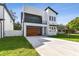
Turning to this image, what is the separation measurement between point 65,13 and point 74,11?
0.77 metres

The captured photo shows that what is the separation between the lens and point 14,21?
2466 centimetres

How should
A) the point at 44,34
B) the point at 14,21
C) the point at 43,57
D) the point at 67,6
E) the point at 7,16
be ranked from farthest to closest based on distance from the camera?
the point at 14,21 < the point at 7,16 < the point at 44,34 < the point at 67,6 < the point at 43,57

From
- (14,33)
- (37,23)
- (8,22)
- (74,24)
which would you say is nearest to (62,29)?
(74,24)

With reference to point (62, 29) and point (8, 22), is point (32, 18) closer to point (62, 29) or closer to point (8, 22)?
point (8, 22)

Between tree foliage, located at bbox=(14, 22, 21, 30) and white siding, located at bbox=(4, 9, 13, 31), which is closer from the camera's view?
tree foliage, located at bbox=(14, 22, 21, 30)

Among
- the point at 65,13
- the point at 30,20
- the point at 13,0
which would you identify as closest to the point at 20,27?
the point at 30,20

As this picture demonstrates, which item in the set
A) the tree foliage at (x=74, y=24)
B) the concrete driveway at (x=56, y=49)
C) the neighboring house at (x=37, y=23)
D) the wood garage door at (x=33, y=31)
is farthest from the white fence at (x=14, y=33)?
the concrete driveway at (x=56, y=49)

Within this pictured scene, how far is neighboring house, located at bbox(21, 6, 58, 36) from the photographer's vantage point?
2038 centimetres

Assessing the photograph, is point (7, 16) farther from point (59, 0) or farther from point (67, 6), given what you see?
point (59, 0)

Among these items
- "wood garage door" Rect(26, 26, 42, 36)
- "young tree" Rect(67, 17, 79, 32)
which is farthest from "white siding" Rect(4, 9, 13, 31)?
"young tree" Rect(67, 17, 79, 32)

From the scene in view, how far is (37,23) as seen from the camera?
23109 mm

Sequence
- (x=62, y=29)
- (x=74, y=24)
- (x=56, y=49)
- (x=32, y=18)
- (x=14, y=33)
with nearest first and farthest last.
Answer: (x=56, y=49)
(x=74, y=24)
(x=62, y=29)
(x=14, y=33)
(x=32, y=18)

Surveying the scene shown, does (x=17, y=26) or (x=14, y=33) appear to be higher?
(x=17, y=26)

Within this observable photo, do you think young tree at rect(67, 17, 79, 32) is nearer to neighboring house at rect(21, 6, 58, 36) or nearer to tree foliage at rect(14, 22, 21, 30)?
neighboring house at rect(21, 6, 58, 36)
